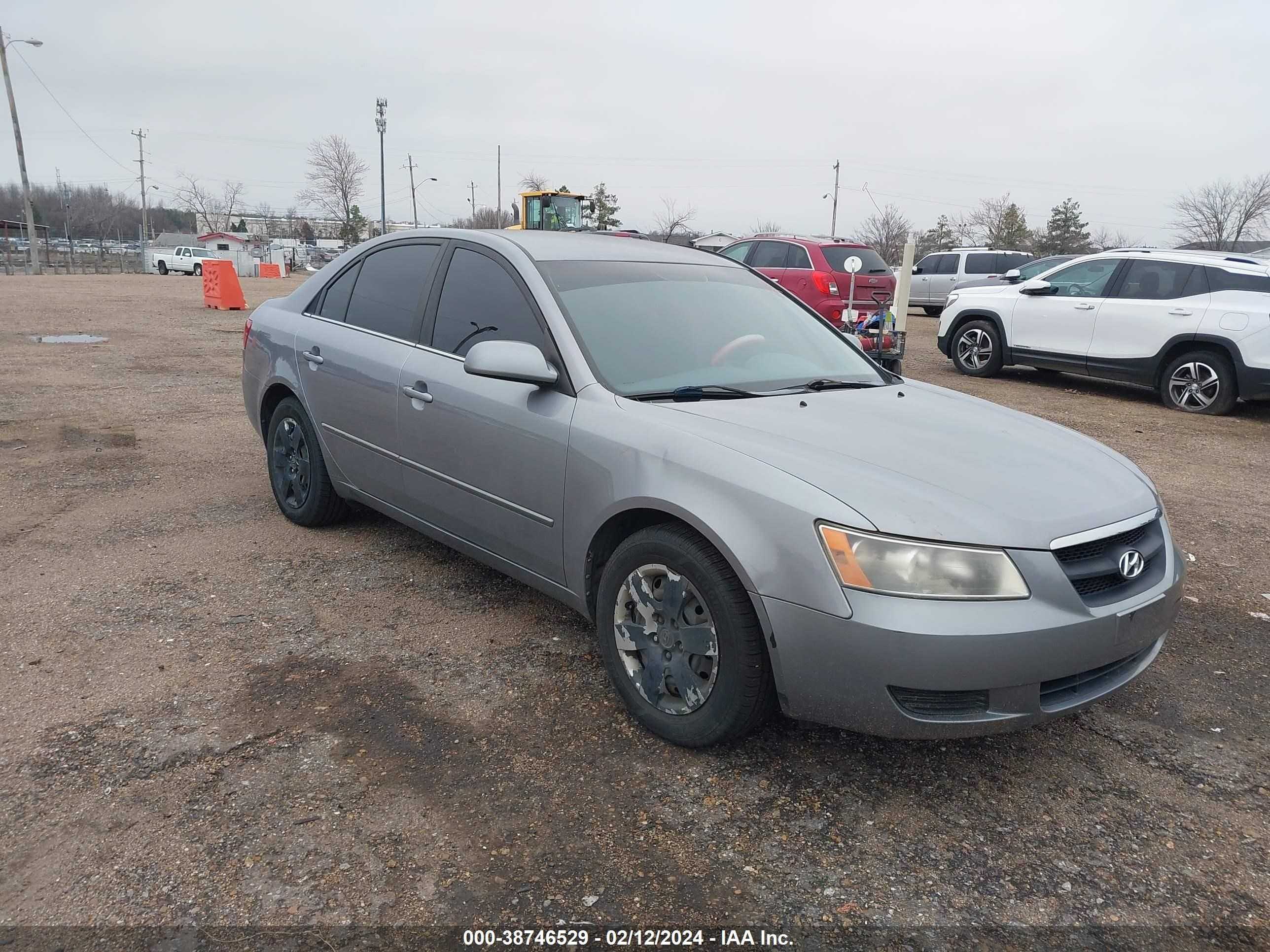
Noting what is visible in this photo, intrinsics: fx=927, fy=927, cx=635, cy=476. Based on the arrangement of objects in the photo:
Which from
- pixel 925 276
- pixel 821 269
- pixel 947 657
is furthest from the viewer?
pixel 925 276

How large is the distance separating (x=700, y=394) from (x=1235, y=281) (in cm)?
906

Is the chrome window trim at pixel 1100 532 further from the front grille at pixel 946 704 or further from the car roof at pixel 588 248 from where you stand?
the car roof at pixel 588 248

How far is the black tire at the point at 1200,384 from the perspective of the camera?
979 cm

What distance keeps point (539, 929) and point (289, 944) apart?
1.90 ft

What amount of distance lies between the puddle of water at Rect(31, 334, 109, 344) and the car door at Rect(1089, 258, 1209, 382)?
1331cm

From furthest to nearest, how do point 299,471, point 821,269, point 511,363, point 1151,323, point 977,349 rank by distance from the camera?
point 821,269, point 977,349, point 1151,323, point 299,471, point 511,363

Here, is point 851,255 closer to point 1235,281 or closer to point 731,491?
point 1235,281

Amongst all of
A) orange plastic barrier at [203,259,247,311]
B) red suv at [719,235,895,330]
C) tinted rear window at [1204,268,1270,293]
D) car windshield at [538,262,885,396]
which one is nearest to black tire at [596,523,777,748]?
car windshield at [538,262,885,396]

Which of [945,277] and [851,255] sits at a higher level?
[851,255]

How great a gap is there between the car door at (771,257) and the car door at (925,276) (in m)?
8.43

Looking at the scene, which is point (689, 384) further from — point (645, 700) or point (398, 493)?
point (398, 493)

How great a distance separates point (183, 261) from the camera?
51.2 metres

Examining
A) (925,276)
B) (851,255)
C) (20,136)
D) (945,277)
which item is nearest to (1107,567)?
(851,255)

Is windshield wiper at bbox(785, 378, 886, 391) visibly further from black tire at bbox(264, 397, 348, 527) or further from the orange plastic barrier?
the orange plastic barrier
